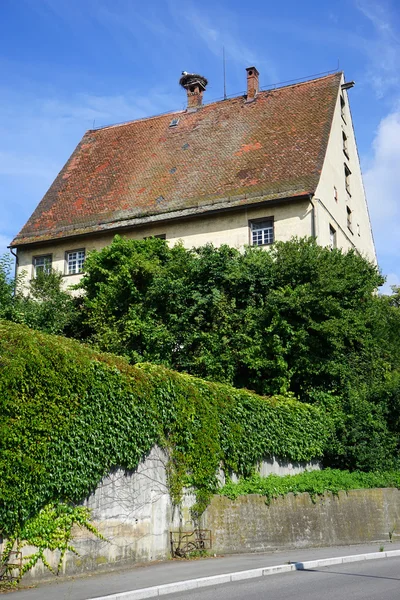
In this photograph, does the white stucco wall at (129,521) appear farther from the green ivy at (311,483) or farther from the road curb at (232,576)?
the road curb at (232,576)

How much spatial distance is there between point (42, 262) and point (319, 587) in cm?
2503

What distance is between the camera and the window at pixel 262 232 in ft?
96.1

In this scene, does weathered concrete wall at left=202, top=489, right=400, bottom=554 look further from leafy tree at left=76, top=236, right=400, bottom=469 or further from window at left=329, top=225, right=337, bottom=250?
window at left=329, top=225, right=337, bottom=250

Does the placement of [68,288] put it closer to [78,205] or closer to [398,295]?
[78,205]

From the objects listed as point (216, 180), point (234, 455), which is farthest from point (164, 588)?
point (216, 180)

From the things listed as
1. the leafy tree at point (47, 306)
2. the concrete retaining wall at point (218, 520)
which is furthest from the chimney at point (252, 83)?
the concrete retaining wall at point (218, 520)

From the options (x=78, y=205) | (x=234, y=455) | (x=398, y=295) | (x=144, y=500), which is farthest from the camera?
(x=398, y=295)

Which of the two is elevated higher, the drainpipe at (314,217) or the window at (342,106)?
the window at (342,106)

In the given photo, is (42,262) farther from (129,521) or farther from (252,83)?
(129,521)

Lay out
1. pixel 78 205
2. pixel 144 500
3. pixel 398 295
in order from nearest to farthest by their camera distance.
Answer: pixel 144 500
pixel 78 205
pixel 398 295

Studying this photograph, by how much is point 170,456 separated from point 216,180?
18.2 m

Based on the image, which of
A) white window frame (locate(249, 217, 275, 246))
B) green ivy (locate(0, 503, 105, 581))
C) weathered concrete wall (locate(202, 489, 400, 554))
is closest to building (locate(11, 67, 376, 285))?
white window frame (locate(249, 217, 275, 246))

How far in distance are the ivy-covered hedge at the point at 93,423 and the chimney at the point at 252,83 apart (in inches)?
882

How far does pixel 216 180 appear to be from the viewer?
31.9 m
